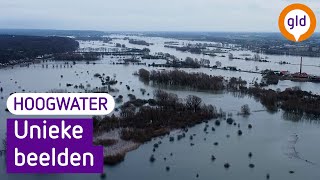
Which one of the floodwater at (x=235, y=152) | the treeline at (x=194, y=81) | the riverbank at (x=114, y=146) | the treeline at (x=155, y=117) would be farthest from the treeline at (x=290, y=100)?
the riverbank at (x=114, y=146)

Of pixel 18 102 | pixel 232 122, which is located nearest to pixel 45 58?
pixel 232 122

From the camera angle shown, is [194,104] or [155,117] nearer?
[155,117]

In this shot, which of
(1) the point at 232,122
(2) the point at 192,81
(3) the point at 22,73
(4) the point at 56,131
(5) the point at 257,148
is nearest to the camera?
(4) the point at 56,131

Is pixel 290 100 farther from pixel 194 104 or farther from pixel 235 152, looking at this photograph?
pixel 235 152

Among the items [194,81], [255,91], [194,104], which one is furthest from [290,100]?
[194,81]

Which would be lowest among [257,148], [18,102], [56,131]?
[257,148]

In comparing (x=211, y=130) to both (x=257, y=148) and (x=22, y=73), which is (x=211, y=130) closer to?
(x=257, y=148)
